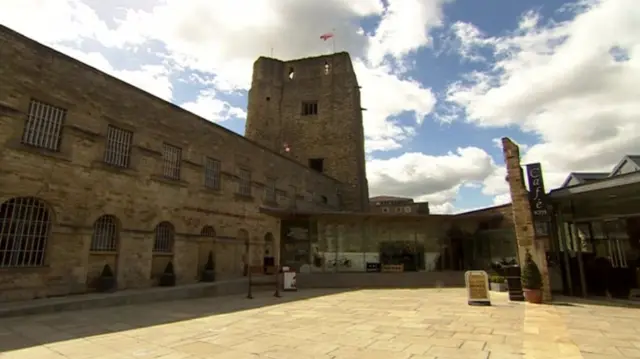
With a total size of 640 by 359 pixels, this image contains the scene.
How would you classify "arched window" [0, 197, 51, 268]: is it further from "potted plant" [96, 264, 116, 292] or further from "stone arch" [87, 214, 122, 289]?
"potted plant" [96, 264, 116, 292]

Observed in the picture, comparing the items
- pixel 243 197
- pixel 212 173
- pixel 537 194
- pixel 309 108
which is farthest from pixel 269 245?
pixel 309 108

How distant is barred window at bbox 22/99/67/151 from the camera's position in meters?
11.2

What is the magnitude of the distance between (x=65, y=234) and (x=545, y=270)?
15359 mm

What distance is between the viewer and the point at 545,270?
10672mm

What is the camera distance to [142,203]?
566 inches

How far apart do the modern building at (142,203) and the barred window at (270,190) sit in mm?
109

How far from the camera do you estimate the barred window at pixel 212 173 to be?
1816 cm

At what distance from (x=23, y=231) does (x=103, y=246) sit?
264 centimetres

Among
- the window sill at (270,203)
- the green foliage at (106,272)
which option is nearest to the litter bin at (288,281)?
the green foliage at (106,272)

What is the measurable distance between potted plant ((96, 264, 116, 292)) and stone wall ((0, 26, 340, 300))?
0.40m

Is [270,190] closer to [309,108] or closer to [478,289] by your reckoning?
[309,108]

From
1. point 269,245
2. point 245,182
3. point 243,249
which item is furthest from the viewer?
point 269,245

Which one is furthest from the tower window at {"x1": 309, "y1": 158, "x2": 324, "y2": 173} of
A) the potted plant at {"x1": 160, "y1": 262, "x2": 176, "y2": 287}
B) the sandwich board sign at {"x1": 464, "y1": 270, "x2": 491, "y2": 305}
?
the sandwich board sign at {"x1": 464, "y1": 270, "x2": 491, "y2": 305}

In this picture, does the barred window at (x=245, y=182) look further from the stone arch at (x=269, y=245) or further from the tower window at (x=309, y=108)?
the tower window at (x=309, y=108)
